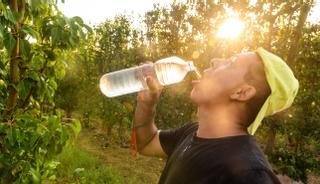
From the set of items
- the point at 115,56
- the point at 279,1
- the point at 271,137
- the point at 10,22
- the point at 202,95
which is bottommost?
the point at 271,137

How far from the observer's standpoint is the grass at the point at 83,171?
8945 millimetres

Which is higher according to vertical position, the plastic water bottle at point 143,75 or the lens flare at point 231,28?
the lens flare at point 231,28

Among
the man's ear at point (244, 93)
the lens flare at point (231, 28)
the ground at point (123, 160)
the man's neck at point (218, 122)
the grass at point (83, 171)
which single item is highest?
the lens flare at point (231, 28)

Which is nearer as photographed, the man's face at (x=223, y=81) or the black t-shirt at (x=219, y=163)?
the black t-shirt at (x=219, y=163)

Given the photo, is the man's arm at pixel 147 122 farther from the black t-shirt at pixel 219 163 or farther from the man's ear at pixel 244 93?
the man's ear at pixel 244 93

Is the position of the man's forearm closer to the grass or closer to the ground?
the grass

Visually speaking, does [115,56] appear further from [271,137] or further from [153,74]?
[153,74]

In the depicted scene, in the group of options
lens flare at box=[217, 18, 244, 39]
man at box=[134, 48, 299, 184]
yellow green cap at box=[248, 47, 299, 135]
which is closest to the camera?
man at box=[134, 48, 299, 184]

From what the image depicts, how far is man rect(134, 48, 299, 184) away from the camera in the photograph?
2.09 metres

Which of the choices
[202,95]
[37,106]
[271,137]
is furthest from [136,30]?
[202,95]

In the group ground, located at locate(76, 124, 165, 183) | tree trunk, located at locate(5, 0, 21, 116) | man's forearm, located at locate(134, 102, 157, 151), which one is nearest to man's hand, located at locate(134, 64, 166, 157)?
man's forearm, located at locate(134, 102, 157, 151)

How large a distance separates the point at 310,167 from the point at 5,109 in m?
7.12

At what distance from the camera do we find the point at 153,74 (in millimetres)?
2986

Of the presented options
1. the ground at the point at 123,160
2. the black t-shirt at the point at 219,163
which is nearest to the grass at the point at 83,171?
the ground at the point at 123,160
